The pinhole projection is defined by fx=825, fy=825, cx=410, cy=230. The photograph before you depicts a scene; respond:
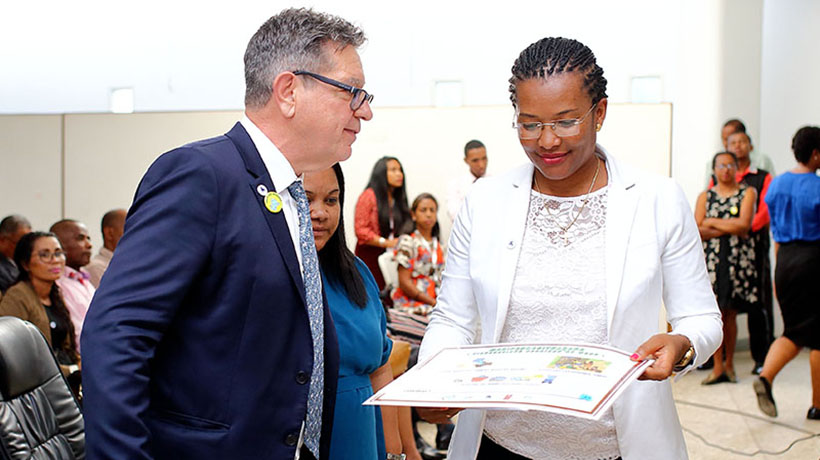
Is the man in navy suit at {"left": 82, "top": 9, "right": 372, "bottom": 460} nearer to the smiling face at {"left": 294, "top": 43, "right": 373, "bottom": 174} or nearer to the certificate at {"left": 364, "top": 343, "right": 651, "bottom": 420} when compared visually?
the smiling face at {"left": 294, "top": 43, "right": 373, "bottom": 174}

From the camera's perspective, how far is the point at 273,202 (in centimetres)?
134

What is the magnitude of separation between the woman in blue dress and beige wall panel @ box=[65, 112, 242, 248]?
4469 mm

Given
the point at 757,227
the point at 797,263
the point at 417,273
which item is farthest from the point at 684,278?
the point at 757,227

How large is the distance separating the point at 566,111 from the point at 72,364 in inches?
128

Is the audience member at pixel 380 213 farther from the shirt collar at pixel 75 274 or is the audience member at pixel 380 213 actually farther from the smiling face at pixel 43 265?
the smiling face at pixel 43 265

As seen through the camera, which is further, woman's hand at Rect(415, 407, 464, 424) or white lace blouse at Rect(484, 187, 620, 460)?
white lace blouse at Rect(484, 187, 620, 460)

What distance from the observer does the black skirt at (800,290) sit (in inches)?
192

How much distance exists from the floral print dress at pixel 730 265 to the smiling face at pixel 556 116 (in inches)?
180

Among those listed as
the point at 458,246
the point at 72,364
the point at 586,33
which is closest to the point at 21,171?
the point at 72,364

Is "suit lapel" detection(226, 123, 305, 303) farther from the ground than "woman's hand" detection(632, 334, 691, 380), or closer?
farther from the ground

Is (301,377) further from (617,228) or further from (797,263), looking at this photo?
(797,263)

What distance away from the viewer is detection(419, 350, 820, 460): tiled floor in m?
4.34

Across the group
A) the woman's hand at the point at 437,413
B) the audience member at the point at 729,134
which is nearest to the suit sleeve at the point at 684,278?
the woman's hand at the point at 437,413

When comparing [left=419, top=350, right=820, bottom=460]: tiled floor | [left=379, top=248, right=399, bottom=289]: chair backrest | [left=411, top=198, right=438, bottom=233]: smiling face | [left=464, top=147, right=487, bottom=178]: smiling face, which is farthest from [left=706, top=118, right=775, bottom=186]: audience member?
[left=379, top=248, right=399, bottom=289]: chair backrest
